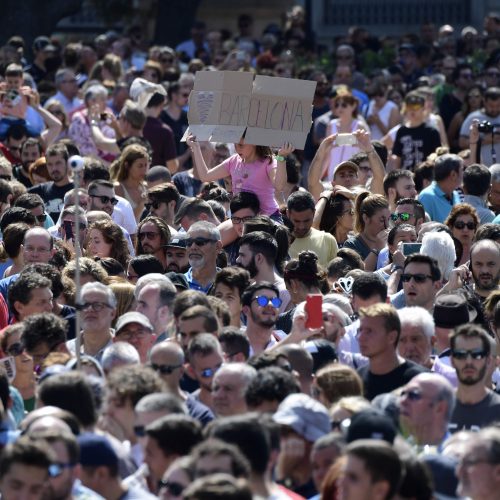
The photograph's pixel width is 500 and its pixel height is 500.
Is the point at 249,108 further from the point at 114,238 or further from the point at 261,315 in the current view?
the point at 261,315

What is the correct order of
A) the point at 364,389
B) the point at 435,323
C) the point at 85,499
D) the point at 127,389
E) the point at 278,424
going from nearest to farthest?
the point at 85,499 → the point at 278,424 → the point at 127,389 → the point at 364,389 → the point at 435,323

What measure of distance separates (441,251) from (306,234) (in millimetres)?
1484

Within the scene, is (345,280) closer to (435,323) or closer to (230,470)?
(435,323)

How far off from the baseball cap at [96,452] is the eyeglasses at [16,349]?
1.93m

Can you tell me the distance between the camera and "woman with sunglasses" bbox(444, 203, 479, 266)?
11.9 metres

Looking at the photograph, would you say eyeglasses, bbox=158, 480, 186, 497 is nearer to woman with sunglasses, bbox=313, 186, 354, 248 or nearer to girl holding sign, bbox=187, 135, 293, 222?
girl holding sign, bbox=187, 135, 293, 222

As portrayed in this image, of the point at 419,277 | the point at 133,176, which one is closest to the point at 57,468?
the point at 419,277

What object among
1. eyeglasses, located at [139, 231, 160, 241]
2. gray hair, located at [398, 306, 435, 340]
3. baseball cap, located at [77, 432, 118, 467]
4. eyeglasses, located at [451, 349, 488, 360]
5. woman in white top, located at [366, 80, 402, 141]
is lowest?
woman in white top, located at [366, 80, 402, 141]

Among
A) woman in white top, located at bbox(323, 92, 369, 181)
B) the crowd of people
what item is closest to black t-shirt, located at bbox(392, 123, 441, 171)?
the crowd of people

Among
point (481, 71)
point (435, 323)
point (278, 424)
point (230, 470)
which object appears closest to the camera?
point (230, 470)

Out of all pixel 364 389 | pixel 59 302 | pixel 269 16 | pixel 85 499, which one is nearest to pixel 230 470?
pixel 85 499

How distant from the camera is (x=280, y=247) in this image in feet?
36.0

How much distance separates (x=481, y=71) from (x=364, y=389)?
13656mm

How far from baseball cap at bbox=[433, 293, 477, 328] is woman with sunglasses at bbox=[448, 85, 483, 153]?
29.3ft
